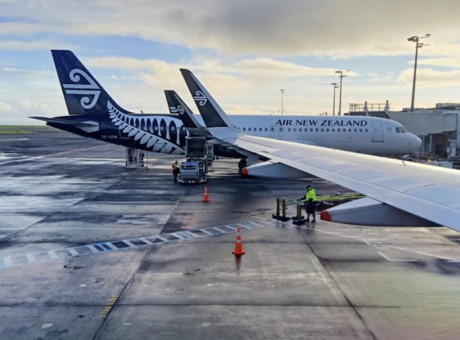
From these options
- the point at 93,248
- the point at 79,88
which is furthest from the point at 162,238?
the point at 79,88

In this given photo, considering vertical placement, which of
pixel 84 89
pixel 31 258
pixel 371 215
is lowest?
pixel 31 258

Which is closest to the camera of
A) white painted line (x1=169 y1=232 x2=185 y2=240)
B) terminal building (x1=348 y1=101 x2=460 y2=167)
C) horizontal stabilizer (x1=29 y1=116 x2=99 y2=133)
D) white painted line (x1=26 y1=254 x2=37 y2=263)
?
white painted line (x1=26 y1=254 x2=37 y2=263)

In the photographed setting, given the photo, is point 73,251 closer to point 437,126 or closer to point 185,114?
point 185,114

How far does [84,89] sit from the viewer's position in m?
34.5

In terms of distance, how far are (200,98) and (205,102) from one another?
1.54 ft

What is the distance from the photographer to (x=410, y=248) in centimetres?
1427

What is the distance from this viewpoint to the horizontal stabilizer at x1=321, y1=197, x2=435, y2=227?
6.43m

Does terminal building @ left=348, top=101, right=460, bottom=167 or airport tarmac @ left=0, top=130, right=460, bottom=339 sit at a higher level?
terminal building @ left=348, top=101, right=460, bottom=167

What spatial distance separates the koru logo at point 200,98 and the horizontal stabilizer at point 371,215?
20325mm

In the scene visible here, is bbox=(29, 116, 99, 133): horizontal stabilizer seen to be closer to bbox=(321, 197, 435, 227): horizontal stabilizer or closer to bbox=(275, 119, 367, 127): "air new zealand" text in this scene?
bbox=(275, 119, 367, 127): "air new zealand" text

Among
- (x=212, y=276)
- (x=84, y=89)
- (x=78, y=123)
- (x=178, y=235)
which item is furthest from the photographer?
(x=78, y=123)

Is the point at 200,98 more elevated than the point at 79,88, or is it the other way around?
the point at 79,88

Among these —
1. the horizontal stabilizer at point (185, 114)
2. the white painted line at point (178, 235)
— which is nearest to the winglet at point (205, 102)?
the horizontal stabilizer at point (185, 114)

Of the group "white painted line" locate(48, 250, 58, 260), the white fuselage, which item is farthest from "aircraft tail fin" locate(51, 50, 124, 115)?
"white painted line" locate(48, 250, 58, 260)
